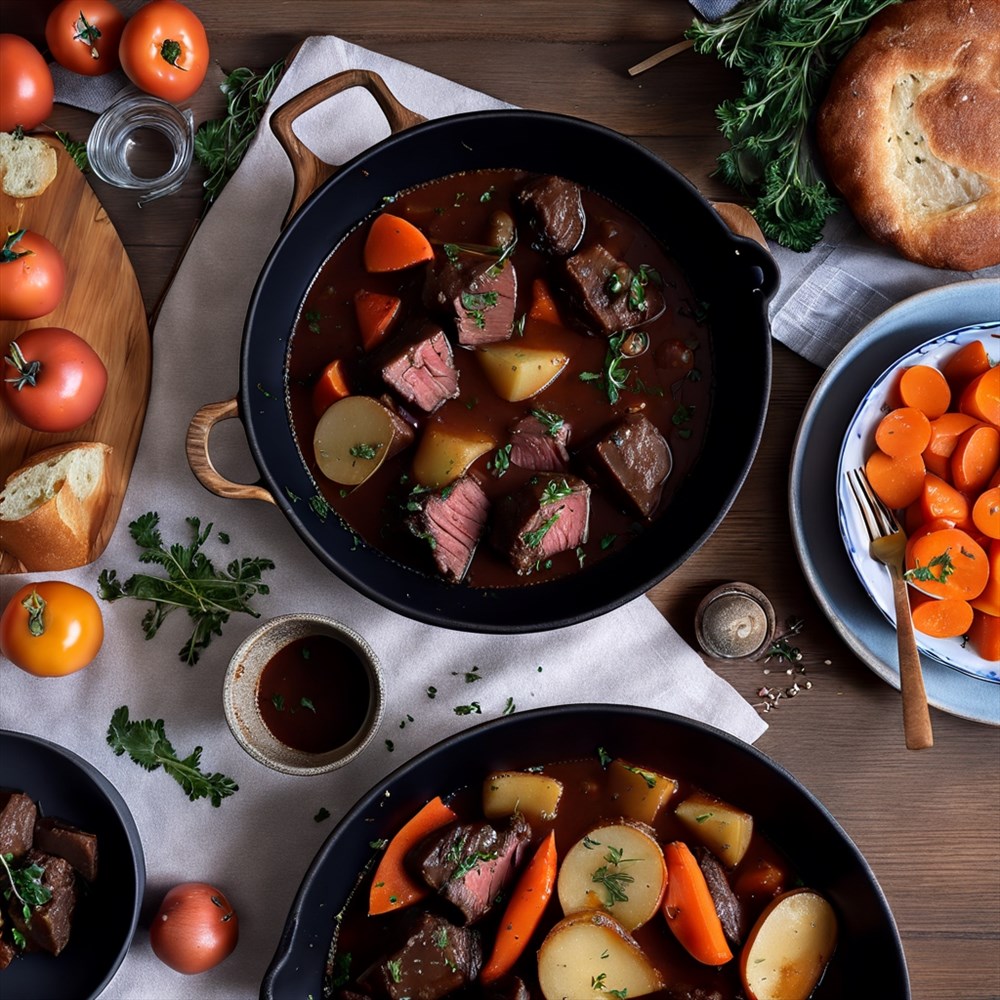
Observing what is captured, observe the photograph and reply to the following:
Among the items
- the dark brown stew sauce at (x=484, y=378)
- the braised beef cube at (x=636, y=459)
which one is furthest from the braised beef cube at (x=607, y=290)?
the braised beef cube at (x=636, y=459)

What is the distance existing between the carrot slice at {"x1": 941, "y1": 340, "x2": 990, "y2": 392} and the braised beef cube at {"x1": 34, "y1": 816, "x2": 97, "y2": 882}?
2814 mm

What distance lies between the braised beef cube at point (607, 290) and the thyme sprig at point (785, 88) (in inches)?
16.8

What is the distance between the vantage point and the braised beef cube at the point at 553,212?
9.14 feet

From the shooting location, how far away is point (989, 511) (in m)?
2.78

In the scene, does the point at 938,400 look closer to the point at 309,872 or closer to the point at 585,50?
the point at 585,50

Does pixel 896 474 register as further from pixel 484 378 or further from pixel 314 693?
pixel 314 693

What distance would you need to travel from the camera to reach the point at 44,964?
2.91 meters

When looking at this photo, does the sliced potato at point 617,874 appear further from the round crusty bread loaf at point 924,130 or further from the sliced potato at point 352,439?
the round crusty bread loaf at point 924,130

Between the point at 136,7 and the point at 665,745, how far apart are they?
2748 millimetres

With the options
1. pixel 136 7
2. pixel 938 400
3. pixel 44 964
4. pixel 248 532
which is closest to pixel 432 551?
pixel 248 532

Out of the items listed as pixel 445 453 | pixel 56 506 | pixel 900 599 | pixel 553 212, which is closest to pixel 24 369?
pixel 56 506

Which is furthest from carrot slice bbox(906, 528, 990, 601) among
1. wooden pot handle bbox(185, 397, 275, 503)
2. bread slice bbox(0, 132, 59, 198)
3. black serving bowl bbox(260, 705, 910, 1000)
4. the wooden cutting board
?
bread slice bbox(0, 132, 59, 198)

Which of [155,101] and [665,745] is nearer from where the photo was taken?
[665,745]

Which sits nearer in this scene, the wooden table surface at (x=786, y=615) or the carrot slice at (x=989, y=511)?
the carrot slice at (x=989, y=511)
